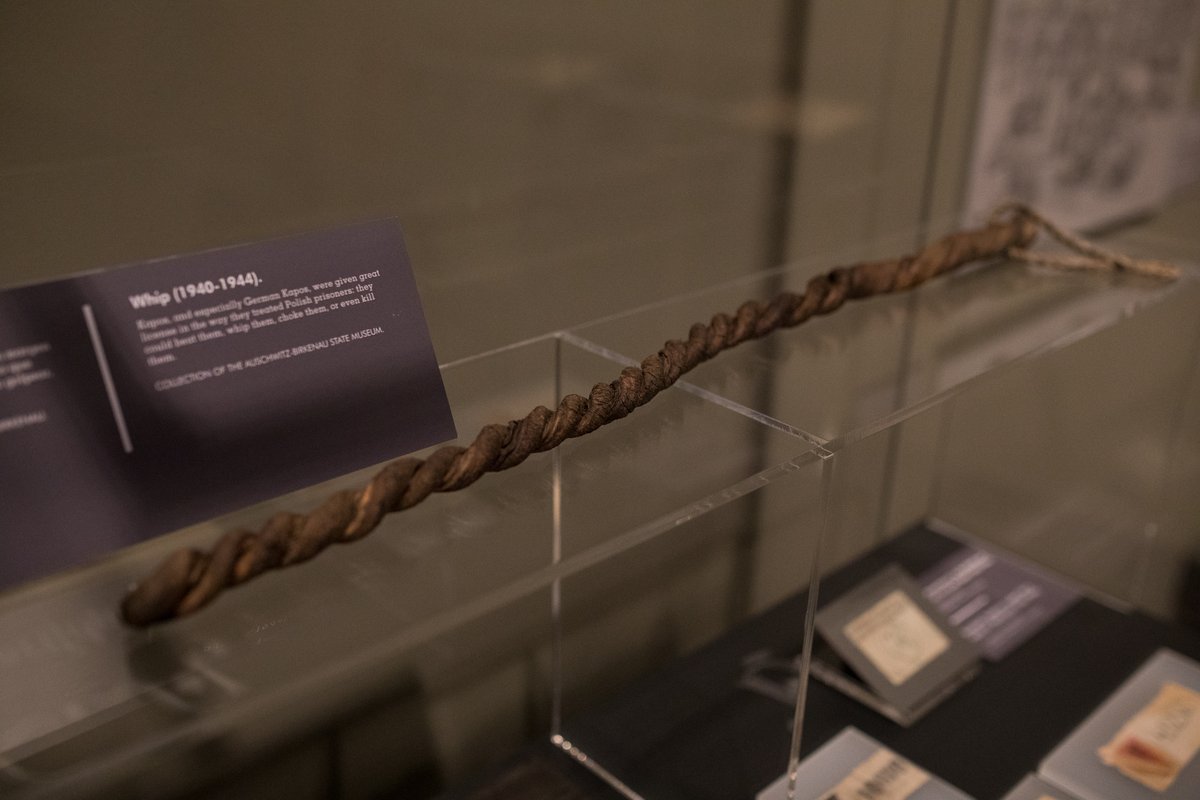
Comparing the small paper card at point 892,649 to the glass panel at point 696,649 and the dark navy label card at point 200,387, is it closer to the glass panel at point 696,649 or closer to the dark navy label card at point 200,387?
the glass panel at point 696,649

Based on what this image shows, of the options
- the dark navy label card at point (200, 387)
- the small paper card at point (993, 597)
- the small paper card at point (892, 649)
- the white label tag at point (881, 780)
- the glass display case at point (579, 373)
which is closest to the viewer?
the dark navy label card at point (200, 387)

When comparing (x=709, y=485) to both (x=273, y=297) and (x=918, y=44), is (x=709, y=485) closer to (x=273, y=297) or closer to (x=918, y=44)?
(x=273, y=297)

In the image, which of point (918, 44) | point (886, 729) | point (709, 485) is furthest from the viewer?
point (918, 44)

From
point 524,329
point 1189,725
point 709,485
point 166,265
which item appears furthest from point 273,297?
point 1189,725

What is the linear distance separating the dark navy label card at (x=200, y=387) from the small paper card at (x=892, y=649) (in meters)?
0.98

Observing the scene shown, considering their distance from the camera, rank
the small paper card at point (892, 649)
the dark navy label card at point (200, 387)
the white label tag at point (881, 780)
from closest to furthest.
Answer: the dark navy label card at point (200, 387), the white label tag at point (881, 780), the small paper card at point (892, 649)

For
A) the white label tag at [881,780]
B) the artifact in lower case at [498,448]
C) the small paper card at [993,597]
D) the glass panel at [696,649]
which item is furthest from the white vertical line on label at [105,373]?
the small paper card at [993,597]

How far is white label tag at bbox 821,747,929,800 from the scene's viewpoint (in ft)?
4.81

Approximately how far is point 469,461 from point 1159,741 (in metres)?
1.24

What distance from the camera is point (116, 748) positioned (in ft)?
2.35

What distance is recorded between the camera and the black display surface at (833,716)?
4.99ft

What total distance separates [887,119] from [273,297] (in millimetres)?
1392

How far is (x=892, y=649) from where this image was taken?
5.72 ft

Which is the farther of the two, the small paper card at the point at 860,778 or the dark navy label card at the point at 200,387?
the small paper card at the point at 860,778
